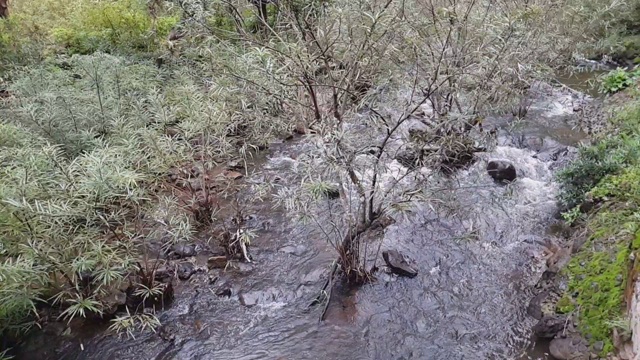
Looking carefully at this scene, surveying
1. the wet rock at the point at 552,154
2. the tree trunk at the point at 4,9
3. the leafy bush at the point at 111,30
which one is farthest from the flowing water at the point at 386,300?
the tree trunk at the point at 4,9

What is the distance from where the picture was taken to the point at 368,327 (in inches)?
174

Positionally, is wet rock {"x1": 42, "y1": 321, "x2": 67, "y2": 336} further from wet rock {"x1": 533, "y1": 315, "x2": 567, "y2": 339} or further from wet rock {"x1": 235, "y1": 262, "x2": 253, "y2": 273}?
wet rock {"x1": 533, "y1": 315, "x2": 567, "y2": 339}

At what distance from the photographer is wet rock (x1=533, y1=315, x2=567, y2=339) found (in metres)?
3.92

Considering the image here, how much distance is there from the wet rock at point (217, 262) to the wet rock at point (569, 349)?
348 cm

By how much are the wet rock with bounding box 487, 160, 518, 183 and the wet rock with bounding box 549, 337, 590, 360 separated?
323cm

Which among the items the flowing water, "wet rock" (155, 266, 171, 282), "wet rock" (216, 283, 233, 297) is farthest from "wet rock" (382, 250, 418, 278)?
"wet rock" (155, 266, 171, 282)

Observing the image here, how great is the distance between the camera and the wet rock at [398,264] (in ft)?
16.5

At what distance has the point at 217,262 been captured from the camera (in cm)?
526

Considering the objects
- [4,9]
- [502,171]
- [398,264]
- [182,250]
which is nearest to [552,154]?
[502,171]

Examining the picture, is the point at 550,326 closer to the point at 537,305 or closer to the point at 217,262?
the point at 537,305

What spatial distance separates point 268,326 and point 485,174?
4.19m

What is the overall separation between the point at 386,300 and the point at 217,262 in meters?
2.02

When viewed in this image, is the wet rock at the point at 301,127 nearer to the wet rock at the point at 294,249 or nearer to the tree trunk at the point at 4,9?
the wet rock at the point at 294,249

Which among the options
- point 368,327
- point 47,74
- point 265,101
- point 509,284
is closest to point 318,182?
point 368,327
